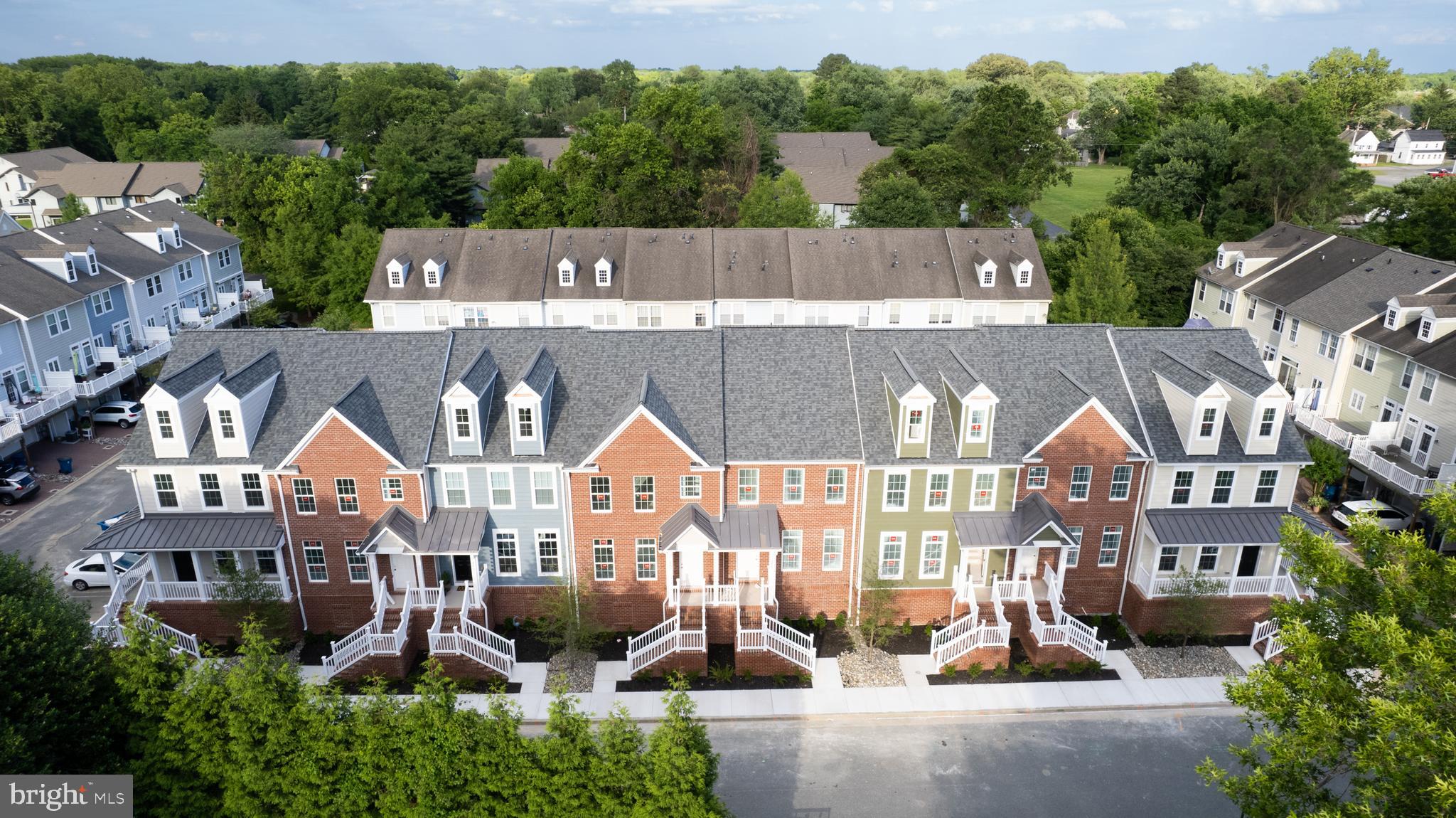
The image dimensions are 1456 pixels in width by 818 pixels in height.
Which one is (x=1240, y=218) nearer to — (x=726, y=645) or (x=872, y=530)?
(x=872, y=530)

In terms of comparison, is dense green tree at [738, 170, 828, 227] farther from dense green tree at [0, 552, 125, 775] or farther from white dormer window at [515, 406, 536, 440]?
dense green tree at [0, 552, 125, 775]

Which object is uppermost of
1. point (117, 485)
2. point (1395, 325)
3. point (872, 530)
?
point (1395, 325)

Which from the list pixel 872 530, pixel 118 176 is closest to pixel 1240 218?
pixel 872 530

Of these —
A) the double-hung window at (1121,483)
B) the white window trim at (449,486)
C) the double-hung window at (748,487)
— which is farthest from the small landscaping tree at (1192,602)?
the white window trim at (449,486)

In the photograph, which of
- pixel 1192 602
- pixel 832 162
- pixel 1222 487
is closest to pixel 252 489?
pixel 1192 602

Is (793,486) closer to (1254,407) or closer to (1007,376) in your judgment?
(1007,376)
